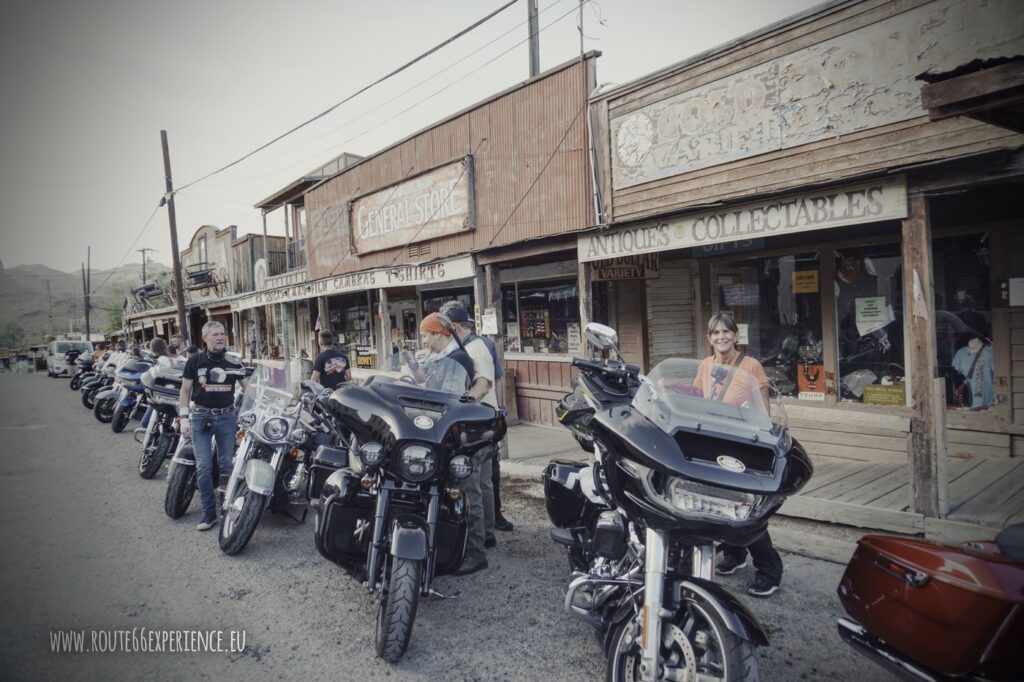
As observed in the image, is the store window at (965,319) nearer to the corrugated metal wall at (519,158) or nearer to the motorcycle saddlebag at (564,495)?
the corrugated metal wall at (519,158)

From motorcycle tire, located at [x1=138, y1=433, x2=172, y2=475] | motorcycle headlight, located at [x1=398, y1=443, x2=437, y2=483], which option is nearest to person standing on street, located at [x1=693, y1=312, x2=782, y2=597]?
motorcycle headlight, located at [x1=398, y1=443, x2=437, y2=483]

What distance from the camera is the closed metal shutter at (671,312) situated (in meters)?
8.14

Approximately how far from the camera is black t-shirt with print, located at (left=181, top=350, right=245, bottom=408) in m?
5.14

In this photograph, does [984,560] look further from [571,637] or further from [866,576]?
[571,637]

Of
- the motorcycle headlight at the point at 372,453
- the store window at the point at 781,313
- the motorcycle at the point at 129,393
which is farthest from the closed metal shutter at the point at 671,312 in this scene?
the motorcycle at the point at 129,393

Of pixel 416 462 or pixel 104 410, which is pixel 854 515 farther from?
pixel 104 410

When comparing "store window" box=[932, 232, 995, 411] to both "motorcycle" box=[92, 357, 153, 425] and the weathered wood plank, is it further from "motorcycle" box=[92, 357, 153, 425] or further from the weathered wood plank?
"motorcycle" box=[92, 357, 153, 425]

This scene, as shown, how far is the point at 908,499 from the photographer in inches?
187

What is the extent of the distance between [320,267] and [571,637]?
1320 cm

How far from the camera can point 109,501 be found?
20.0ft

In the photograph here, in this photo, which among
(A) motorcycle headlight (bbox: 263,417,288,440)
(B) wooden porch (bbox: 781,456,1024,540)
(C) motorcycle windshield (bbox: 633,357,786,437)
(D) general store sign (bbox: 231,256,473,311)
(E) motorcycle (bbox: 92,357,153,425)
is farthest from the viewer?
(E) motorcycle (bbox: 92,357,153,425)

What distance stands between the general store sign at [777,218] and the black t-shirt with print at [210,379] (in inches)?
169

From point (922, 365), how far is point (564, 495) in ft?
10.1

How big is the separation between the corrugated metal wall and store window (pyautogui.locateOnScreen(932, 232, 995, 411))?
4.11 meters
